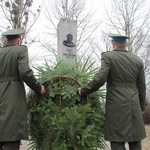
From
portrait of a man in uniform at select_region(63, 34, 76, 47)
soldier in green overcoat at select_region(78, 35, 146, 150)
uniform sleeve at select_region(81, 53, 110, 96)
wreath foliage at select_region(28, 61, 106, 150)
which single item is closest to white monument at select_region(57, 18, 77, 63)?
portrait of a man in uniform at select_region(63, 34, 76, 47)

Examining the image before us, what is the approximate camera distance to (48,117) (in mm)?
3826

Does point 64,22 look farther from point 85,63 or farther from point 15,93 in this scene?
point 15,93

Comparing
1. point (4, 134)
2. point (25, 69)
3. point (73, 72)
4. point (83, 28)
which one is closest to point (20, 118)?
point (4, 134)

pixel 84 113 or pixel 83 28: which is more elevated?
pixel 83 28

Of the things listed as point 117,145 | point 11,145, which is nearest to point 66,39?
point 117,145

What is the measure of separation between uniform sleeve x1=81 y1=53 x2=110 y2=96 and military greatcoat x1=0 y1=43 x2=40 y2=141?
641 millimetres

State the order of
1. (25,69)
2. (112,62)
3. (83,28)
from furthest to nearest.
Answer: (83,28), (112,62), (25,69)

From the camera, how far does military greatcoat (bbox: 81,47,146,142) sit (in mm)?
3842

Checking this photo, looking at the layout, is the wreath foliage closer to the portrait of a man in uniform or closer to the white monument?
the white monument

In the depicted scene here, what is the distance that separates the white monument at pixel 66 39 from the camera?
7.18m

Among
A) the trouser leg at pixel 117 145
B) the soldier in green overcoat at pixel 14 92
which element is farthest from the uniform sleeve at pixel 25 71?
the trouser leg at pixel 117 145

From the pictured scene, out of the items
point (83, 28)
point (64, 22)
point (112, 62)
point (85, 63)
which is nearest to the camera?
point (112, 62)

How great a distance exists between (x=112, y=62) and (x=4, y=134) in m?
1.70

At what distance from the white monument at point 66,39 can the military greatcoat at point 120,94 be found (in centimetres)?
319
